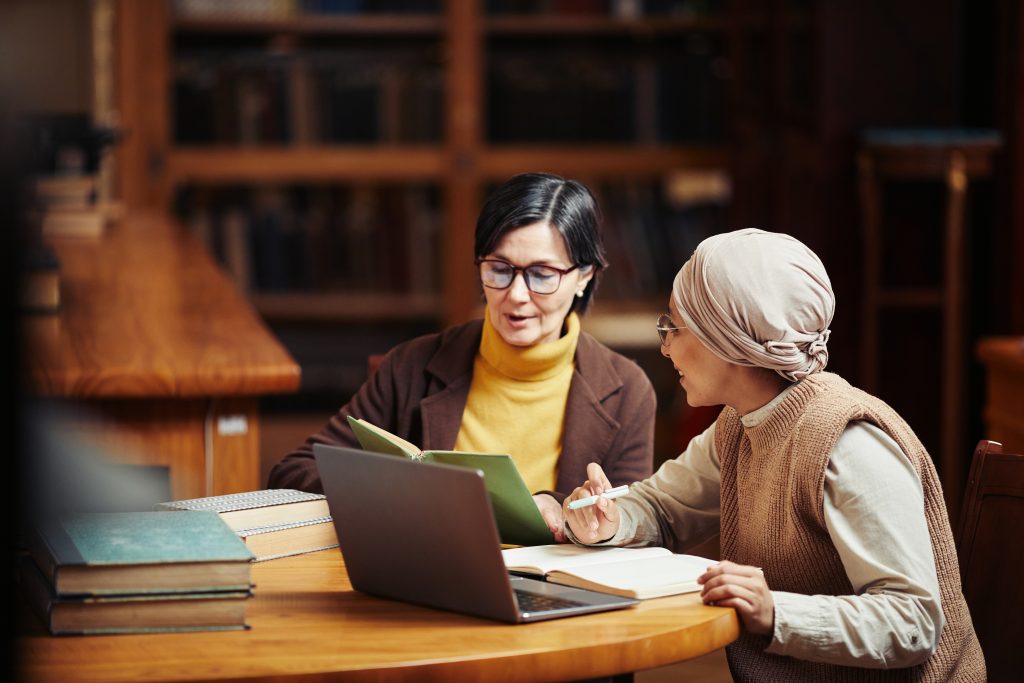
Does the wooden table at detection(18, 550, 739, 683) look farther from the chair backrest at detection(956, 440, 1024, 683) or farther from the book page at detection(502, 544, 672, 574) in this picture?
the chair backrest at detection(956, 440, 1024, 683)

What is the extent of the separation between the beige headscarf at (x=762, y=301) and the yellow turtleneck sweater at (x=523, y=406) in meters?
0.55

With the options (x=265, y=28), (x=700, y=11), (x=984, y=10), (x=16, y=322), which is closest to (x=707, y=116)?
(x=700, y=11)

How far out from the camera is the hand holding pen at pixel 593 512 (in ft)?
4.83

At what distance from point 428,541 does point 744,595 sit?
300mm

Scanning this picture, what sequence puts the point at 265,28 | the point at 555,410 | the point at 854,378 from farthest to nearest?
the point at 265,28 → the point at 854,378 → the point at 555,410

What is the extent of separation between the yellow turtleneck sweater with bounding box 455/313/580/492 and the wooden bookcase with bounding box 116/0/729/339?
11.3ft

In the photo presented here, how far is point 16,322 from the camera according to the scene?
0.85ft

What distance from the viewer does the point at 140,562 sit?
1.14m

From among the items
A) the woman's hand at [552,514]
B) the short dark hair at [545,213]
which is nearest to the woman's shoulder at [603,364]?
the short dark hair at [545,213]

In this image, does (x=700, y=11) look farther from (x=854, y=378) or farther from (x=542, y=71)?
(x=854, y=378)

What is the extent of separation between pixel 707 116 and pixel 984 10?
1495 mm

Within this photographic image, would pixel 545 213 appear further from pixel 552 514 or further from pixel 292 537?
pixel 292 537

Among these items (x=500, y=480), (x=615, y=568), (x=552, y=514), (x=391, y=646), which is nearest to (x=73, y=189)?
(x=552, y=514)

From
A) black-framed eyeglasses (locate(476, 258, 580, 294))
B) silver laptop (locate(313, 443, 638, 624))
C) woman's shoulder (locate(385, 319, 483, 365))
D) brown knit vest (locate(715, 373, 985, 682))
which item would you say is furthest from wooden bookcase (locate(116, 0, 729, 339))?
silver laptop (locate(313, 443, 638, 624))
